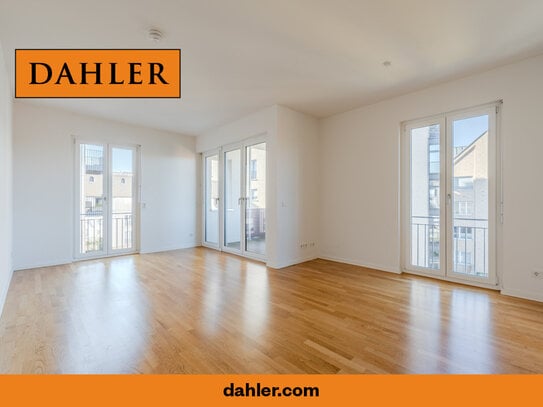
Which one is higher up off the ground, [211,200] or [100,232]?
[211,200]

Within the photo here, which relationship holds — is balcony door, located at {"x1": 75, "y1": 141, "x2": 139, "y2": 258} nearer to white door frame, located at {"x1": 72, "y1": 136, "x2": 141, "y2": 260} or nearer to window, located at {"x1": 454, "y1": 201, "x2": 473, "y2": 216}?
white door frame, located at {"x1": 72, "y1": 136, "x2": 141, "y2": 260}

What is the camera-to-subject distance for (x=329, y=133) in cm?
501

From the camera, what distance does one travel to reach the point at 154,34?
7.94ft

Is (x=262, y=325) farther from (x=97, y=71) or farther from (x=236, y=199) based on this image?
(x=236, y=199)

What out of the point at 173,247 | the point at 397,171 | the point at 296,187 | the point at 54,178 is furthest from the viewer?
the point at 173,247

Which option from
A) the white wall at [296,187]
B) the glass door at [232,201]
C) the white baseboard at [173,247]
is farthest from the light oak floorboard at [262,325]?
the glass door at [232,201]

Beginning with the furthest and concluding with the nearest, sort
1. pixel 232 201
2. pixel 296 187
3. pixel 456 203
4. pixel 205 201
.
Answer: pixel 205 201 → pixel 232 201 → pixel 296 187 → pixel 456 203

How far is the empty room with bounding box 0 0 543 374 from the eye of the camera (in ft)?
6.79

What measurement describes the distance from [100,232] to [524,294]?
256 inches

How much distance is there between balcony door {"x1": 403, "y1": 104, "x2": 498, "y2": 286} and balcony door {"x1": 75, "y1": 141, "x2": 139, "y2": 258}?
5.18 meters

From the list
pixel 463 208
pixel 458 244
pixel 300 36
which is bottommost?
pixel 458 244

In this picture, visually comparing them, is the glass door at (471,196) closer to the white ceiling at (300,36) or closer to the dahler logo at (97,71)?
the white ceiling at (300,36)

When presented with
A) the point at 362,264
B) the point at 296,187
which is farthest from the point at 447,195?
the point at 296,187

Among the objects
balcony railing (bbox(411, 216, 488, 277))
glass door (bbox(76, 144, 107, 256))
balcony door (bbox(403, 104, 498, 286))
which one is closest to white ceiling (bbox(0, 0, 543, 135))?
balcony door (bbox(403, 104, 498, 286))
